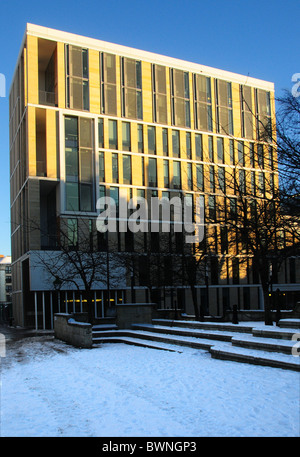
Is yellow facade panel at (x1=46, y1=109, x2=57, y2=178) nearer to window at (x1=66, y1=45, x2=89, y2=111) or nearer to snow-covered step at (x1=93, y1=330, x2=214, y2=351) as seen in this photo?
window at (x1=66, y1=45, x2=89, y2=111)

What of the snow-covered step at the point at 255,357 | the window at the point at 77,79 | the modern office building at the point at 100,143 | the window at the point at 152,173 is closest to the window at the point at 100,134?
the modern office building at the point at 100,143

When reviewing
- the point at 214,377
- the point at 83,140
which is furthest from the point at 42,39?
the point at 214,377

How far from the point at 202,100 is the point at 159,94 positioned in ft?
19.1

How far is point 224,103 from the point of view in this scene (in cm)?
5578

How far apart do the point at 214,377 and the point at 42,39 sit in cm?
4255

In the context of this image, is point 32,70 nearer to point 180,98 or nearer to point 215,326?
point 180,98

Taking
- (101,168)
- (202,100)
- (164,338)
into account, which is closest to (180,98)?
(202,100)

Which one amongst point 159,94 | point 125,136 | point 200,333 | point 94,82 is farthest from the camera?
point 159,94

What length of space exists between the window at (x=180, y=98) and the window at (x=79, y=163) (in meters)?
11.2

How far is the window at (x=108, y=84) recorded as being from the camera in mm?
47531

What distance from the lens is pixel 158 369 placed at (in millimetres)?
11703

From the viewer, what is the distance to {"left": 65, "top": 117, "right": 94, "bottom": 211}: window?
44125mm

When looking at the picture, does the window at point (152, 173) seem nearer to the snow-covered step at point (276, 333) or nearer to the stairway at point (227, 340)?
the stairway at point (227, 340)
